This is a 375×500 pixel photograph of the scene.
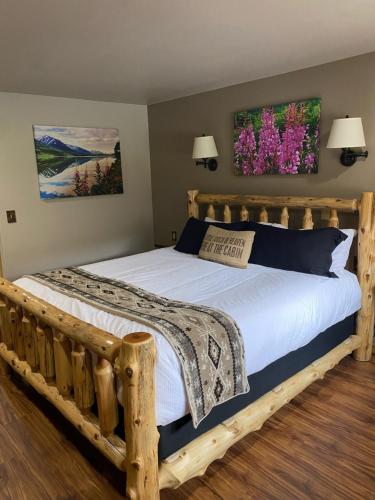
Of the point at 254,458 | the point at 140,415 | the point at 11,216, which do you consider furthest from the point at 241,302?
the point at 11,216

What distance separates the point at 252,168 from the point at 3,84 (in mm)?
2232

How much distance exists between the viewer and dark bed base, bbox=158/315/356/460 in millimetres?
1645

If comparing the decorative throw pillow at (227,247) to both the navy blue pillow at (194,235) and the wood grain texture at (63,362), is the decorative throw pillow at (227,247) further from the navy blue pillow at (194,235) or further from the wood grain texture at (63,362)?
the wood grain texture at (63,362)

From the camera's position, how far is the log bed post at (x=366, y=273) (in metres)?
2.57

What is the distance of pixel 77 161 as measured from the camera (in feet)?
13.1

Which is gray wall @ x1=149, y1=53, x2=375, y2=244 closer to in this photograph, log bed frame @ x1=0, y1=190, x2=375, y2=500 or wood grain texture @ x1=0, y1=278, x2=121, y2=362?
log bed frame @ x1=0, y1=190, x2=375, y2=500

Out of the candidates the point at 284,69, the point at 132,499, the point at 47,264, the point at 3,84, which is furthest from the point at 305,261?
the point at 3,84

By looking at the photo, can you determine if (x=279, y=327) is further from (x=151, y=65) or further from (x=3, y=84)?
(x=3, y=84)

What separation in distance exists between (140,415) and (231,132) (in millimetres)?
2798

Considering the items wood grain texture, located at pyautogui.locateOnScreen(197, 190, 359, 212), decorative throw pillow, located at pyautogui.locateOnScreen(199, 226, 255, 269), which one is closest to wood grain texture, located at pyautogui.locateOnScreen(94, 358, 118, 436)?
decorative throw pillow, located at pyautogui.locateOnScreen(199, 226, 255, 269)

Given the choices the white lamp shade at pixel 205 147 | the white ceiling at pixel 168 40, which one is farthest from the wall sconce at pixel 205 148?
the white ceiling at pixel 168 40

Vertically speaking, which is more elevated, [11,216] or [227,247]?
[11,216]

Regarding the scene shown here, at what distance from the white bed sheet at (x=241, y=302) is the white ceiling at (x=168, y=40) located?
1484 millimetres

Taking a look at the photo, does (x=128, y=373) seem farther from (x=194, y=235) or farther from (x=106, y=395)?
(x=194, y=235)
